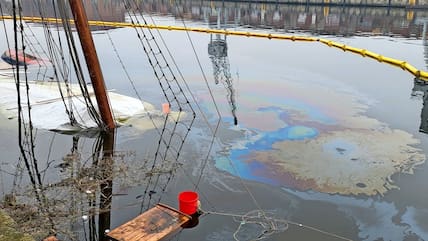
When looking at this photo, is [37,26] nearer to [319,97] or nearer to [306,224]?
[319,97]

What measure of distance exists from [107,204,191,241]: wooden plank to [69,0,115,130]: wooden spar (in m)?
4.64

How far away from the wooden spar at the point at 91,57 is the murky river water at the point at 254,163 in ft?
2.33

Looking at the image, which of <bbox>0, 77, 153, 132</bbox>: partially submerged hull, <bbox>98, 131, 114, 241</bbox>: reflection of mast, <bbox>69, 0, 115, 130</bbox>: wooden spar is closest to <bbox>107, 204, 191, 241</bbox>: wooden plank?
<bbox>98, 131, 114, 241</bbox>: reflection of mast

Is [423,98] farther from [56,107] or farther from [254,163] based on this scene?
[56,107]

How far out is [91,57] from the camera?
33.9 ft

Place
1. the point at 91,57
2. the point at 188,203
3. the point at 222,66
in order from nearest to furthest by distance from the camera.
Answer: the point at 188,203 → the point at 91,57 → the point at 222,66

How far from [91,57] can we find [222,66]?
34.2 ft

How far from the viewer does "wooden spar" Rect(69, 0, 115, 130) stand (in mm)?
9711

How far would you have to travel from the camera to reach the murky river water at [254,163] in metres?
7.09

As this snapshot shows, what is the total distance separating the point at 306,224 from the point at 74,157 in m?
5.69

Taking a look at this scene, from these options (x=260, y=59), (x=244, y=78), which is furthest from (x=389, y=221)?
(x=260, y=59)

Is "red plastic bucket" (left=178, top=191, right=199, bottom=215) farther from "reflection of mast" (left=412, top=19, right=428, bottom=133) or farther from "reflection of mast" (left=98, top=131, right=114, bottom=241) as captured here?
"reflection of mast" (left=412, top=19, right=428, bottom=133)

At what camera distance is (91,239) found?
646cm

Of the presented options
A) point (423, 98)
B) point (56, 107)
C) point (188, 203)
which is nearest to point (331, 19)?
point (423, 98)
